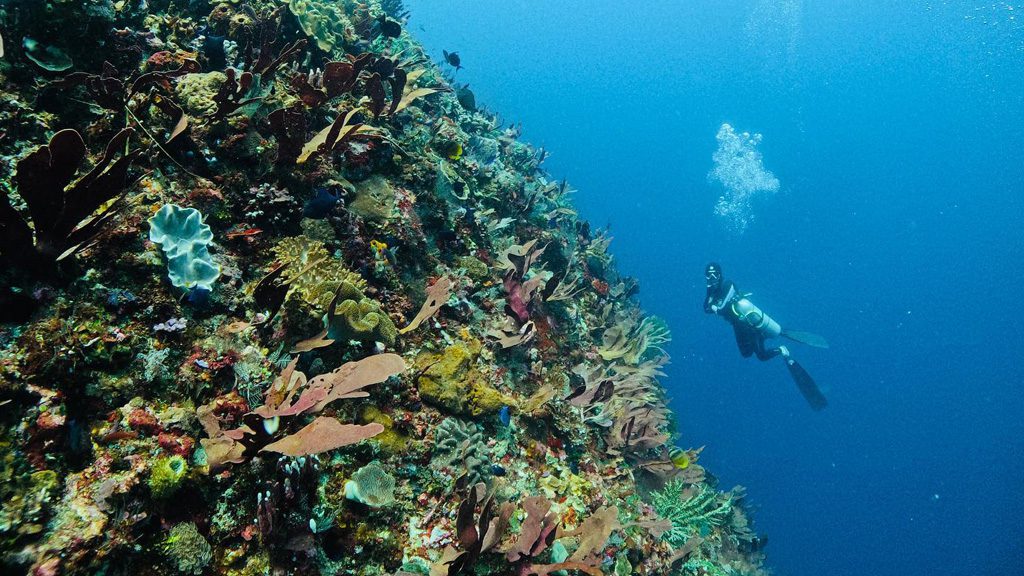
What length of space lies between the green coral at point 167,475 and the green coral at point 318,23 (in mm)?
5252

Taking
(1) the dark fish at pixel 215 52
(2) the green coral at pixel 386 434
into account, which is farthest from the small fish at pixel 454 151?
(2) the green coral at pixel 386 434

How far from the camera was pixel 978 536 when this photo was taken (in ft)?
196

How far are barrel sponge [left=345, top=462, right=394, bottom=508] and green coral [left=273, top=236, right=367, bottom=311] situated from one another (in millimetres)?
1043

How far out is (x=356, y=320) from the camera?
2.91 m

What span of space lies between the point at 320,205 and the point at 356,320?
112cm

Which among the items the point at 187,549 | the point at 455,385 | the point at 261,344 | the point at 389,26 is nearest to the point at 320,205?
the point at 261,344

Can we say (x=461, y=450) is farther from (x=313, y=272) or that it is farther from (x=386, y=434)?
(x=313, y=272)

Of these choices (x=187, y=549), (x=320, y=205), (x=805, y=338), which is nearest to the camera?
(x=187, y=549)

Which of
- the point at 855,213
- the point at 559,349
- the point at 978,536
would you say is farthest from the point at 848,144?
the point at 559,349

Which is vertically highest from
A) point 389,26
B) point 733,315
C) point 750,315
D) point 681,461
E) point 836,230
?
point 836,230

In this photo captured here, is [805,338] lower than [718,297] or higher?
higher

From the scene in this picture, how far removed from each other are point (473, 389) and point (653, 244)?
131 meters

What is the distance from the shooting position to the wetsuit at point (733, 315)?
1349 centimetres

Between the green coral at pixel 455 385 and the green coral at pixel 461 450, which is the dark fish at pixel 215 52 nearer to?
the green coral at pixel 455 385
